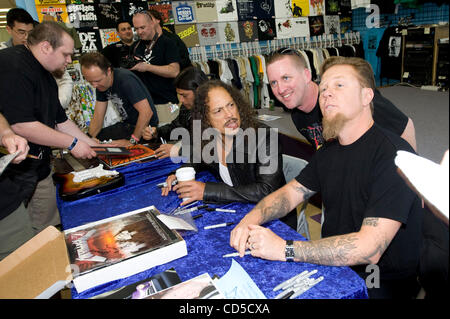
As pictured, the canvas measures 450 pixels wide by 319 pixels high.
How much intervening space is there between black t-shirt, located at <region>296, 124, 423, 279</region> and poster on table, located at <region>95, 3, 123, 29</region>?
3826mm

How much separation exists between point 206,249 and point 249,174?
0.68m

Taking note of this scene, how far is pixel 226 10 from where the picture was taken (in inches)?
181

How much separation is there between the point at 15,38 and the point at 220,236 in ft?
9.06

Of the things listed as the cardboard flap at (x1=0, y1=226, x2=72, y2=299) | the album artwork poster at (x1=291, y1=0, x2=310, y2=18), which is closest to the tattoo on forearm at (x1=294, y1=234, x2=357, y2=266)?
the cardboard flap at (x1=0, y1=226, x2=72, y2=299)

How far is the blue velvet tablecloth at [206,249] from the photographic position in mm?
792

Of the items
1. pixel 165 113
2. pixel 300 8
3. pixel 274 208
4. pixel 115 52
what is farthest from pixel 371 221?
pixel 300 8

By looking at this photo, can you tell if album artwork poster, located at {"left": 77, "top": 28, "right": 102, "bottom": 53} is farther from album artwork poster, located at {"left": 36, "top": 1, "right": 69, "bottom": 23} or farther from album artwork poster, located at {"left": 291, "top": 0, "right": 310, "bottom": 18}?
album artwork poster, located at {"left": 291, "top": 0, "right": 310, "bottom": 18}

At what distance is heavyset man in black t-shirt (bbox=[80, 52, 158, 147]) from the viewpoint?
2.66 metres

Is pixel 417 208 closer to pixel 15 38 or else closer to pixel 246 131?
pixel 246 131

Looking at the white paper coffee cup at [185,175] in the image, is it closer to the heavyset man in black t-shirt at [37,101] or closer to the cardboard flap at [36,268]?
the cardboard flap at [36,268]

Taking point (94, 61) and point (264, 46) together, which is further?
point (264, 46)

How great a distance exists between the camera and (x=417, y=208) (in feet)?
3.14

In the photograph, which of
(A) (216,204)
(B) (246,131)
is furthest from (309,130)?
(A) (216,204)

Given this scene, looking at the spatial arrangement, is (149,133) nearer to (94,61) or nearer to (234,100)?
(94,61)
